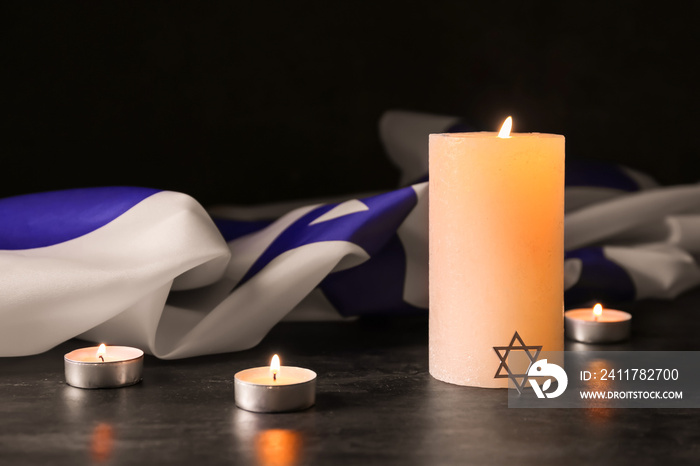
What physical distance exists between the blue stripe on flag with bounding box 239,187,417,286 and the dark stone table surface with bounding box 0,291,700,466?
0.13 m

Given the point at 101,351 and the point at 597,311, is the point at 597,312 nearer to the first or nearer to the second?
the point at 597,311

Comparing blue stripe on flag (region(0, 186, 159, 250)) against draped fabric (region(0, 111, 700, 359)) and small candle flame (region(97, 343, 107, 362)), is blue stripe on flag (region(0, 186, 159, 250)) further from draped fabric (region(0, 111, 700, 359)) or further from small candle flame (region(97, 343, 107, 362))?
small candle flame (region(97, 343, 107, 362))

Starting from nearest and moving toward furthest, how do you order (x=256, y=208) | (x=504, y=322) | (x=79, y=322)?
(x=504, y=322) → (x=79, y=322) → (x=256, y=208)

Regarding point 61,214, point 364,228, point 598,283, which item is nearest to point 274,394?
point 364,228

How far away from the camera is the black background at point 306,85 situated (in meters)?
1.95

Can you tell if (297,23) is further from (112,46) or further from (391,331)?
(391,331)

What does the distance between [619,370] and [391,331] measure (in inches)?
11.5

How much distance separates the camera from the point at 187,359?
3.45 ft

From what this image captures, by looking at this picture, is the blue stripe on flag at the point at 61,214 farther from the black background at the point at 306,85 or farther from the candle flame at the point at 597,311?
the black background at the point at 306,85

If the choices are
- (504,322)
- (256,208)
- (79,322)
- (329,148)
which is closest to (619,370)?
(504,322)

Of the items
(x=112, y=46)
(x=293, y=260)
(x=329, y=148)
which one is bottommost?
(x=293, y=260)

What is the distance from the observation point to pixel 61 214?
3.76ft

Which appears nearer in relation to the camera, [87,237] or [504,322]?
[504,322]

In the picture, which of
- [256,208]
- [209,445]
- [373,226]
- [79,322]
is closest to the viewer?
[209,445]
